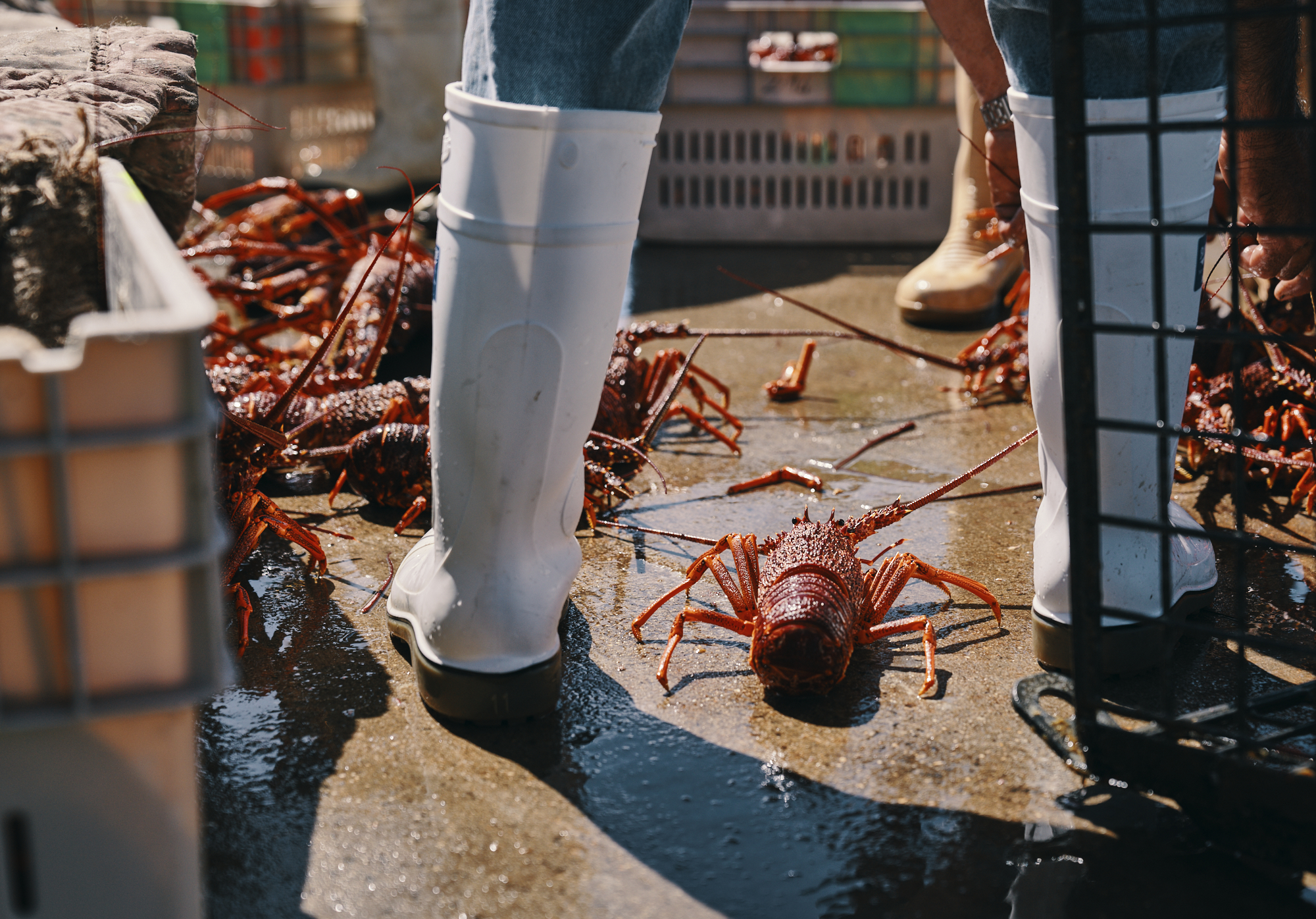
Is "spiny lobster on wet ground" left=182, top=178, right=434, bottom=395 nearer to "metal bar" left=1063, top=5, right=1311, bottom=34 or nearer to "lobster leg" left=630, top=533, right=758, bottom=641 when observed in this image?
"lobster leg" left=630, top=533, right=758, bottom=641

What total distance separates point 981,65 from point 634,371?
117cm

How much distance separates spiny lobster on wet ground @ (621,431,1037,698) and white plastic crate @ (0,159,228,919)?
929 mm

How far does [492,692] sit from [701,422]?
144cm

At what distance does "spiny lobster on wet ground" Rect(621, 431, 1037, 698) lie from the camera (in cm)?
179

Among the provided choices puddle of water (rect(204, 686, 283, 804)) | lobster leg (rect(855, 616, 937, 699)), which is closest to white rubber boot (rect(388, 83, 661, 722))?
puddle of water (rect(204, 686, 283, 804))

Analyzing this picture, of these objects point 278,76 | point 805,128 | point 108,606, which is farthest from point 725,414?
point 278,76

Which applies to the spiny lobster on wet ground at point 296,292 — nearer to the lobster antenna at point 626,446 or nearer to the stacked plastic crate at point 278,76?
the lobster antenna at point 626,446

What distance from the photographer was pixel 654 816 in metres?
1.52

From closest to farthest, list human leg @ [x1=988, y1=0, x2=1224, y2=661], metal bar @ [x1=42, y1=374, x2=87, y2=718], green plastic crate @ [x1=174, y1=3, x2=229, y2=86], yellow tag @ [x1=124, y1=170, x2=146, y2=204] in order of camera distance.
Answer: metal bar @ [x1=42, y1=374, x2=87, y2=718] → yellow tag @ [x1=124, y1=170, x2=146, y2=204] → human leg @ [x1=988, y1=0, x2=1224, y2=661] → green plastic crate @ [x1=174, y1=3, x2=229, y2=86]

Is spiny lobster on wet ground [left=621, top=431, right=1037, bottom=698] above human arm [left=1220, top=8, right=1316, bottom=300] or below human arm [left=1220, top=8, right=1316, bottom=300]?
below

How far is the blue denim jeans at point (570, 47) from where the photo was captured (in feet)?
4.90

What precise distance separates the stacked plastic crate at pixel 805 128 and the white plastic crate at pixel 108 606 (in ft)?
13.7

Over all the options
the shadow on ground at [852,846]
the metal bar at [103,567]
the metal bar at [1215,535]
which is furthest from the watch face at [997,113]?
the metal bar at [103,567]

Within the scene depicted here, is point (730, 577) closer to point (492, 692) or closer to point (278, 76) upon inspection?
point (492, 692)
